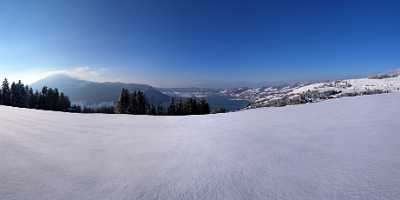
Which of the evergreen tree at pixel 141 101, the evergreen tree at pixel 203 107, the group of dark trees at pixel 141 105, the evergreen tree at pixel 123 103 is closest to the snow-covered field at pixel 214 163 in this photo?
the evergreen tree at pixel 123 103

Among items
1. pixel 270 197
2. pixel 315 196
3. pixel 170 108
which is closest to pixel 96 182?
pixel 270 197

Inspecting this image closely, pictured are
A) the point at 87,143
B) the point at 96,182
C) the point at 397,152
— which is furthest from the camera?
the point at 87,143

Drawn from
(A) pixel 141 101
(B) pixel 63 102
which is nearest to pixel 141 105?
(A) pixel 141 101

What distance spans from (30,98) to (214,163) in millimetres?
73073

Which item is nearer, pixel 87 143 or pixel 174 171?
pixel 174 171

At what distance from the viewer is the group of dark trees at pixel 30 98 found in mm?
63216

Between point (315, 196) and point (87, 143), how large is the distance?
3.40 meters

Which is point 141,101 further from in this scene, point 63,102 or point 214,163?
point 214,163

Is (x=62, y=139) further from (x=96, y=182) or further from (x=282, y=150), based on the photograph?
(x=282, y=150)

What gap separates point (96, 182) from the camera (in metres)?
2.47

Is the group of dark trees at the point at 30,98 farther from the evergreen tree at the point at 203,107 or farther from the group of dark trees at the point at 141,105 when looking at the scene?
the evergreen tree at the point at 203,107

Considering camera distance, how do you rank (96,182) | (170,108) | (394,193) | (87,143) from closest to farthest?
(394,193) → (96,182) → (87,143) → (170,108)

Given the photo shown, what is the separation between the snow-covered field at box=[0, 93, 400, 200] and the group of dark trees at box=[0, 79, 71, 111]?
66.3 metres

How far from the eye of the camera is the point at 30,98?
64500 mm
